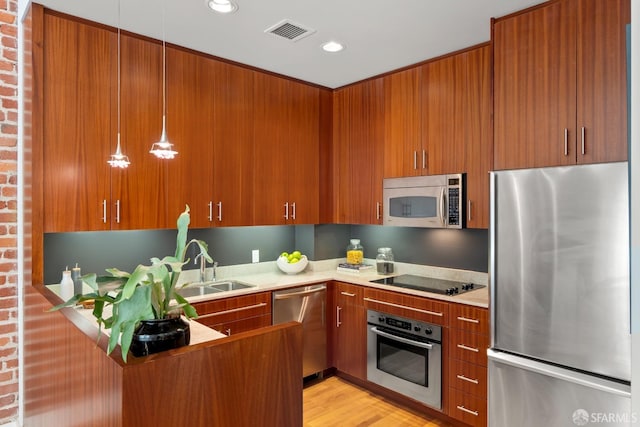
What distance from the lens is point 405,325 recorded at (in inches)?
119

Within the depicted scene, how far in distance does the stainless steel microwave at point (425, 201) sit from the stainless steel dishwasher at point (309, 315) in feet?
2.86

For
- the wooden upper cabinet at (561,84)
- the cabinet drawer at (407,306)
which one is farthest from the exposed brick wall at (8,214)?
the wooden upper cabinet at (561,84)

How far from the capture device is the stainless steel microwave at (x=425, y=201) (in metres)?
2.97

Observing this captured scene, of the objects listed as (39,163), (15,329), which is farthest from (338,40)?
(15,329)

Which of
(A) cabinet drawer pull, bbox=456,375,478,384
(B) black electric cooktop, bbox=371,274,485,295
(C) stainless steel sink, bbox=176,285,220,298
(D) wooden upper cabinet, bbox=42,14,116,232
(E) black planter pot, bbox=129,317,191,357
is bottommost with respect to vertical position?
(A) cabinet drawer pull, bbox=456,375,478,384

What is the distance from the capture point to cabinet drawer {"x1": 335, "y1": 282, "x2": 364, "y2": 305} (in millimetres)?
3344

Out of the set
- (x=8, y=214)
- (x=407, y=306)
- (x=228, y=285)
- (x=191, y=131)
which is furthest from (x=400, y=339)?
(x=8, y=214)

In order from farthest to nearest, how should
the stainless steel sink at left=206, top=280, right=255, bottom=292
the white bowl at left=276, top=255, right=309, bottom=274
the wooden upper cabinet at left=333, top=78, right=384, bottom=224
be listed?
the white bowl at left=276, top=255, right=309, bottom=274 < the wooden upper cabinet at left=333, top=78, right=384, bottom=224 < the stainless steel sink at left=206, top=280, right=255, bottom=292

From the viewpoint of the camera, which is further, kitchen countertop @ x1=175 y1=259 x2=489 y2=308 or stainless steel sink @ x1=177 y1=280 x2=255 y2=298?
stainless steel sink @ x1=177 y1=280 x2=255 y2=298

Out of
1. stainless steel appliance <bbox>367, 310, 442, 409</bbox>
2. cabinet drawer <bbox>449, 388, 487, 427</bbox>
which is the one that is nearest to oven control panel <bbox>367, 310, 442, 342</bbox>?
stainless steel appliance <bbox>367, 310, 442, 409</bbox>

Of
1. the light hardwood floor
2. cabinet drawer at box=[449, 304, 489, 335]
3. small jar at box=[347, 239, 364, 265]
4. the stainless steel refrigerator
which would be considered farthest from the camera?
small jar at box=[347, 239, 364, 265]

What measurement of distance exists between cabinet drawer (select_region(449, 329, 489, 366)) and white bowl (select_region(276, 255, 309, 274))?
145cm

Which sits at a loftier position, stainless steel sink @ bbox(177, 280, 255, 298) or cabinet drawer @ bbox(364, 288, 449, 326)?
stainless steel sink @ bbox(177, 280, 255, 298)

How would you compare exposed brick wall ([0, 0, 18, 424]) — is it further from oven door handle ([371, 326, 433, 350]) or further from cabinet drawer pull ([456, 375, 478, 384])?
cabinet drawer pull ([456, 375, 478, 384])
